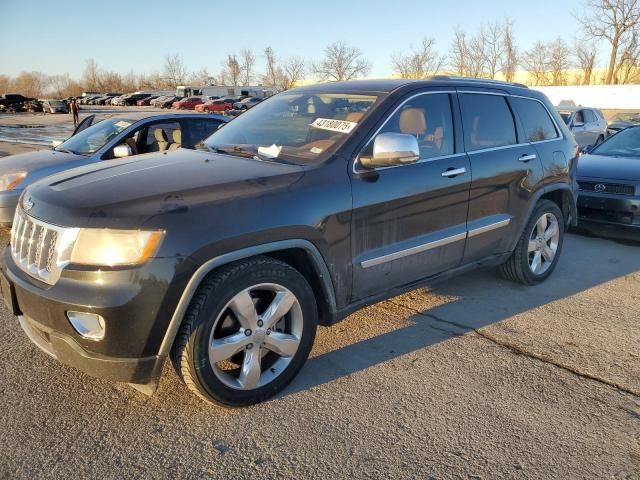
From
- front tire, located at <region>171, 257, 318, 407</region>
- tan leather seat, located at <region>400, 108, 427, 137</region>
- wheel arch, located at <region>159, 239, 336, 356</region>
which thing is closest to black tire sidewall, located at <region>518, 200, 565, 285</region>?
tan leather seat, located at <region>400, 108, 427, 137</region>

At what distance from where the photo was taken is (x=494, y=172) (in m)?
4.05

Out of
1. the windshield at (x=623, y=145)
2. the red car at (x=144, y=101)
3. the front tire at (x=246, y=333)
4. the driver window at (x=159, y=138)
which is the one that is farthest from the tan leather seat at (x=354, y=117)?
the red car at (x=144, y=101)

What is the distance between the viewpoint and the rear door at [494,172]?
395cm

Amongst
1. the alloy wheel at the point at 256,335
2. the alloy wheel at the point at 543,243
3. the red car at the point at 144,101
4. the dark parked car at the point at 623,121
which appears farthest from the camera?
the red car at the point at 144,101

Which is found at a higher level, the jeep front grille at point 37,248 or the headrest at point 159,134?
the headrest at point 159,134

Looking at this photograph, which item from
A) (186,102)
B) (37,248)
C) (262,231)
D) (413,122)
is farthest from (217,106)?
(262,231)

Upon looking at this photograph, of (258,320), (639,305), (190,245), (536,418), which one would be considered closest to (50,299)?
(190,245)

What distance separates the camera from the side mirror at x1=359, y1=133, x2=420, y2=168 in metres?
3.07

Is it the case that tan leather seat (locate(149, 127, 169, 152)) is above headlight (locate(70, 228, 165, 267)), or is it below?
above

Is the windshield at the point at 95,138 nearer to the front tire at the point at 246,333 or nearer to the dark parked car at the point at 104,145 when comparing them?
the dark parked car at the point at 104,145

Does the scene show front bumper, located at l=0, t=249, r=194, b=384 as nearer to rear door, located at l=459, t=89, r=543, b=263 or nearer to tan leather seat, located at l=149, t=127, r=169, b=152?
rear door, located at l=459, t=89, r=543, b=263

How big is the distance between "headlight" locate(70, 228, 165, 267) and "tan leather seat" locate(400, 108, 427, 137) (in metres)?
1.91

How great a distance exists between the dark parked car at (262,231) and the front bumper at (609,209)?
2.61m

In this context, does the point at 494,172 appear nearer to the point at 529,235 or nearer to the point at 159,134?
the point at 529,235
